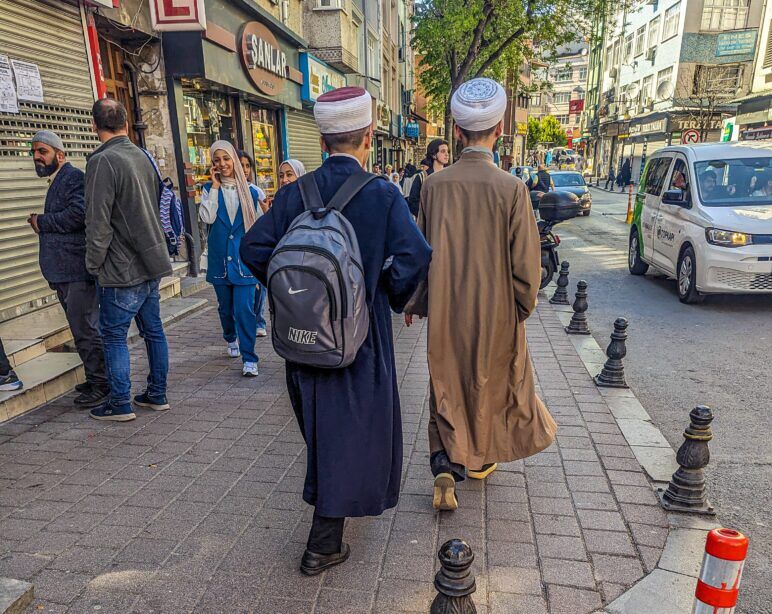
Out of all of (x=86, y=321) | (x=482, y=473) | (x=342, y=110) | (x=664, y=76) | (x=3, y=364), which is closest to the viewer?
(x=342, y=110)

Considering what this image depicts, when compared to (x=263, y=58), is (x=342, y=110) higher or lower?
lower

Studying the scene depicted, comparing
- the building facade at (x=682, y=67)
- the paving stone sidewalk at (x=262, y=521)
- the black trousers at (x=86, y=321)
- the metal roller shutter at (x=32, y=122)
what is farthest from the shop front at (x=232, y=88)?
the building facade at (x=682, y=67)

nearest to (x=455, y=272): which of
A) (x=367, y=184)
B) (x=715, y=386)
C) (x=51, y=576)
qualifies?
(x=367, y=184)

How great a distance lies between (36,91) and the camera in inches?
231

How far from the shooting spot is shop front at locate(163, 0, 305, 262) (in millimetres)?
8773

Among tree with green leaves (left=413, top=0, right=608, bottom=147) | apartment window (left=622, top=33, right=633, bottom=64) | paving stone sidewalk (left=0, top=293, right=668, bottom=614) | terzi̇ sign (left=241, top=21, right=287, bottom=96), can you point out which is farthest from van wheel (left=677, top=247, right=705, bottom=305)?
apartment window (left=622, top=33, right=633, bottom=64)

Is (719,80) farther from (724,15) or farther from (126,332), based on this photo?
(126,332)

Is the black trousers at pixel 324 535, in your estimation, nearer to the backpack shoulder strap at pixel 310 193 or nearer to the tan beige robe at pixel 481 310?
the tan beige robe at pixel 481 310

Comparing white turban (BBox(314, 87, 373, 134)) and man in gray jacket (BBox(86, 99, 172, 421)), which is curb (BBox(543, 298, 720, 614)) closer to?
white turban (BBox(314, 87, 373, 134))

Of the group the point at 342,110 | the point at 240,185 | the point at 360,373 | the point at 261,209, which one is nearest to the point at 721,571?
the point at 360,373

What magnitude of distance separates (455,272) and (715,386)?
3.34 meters

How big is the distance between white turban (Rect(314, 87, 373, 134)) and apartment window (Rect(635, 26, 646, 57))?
1979 inches

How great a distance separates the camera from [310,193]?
2.40 m

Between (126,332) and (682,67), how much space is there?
137ft
